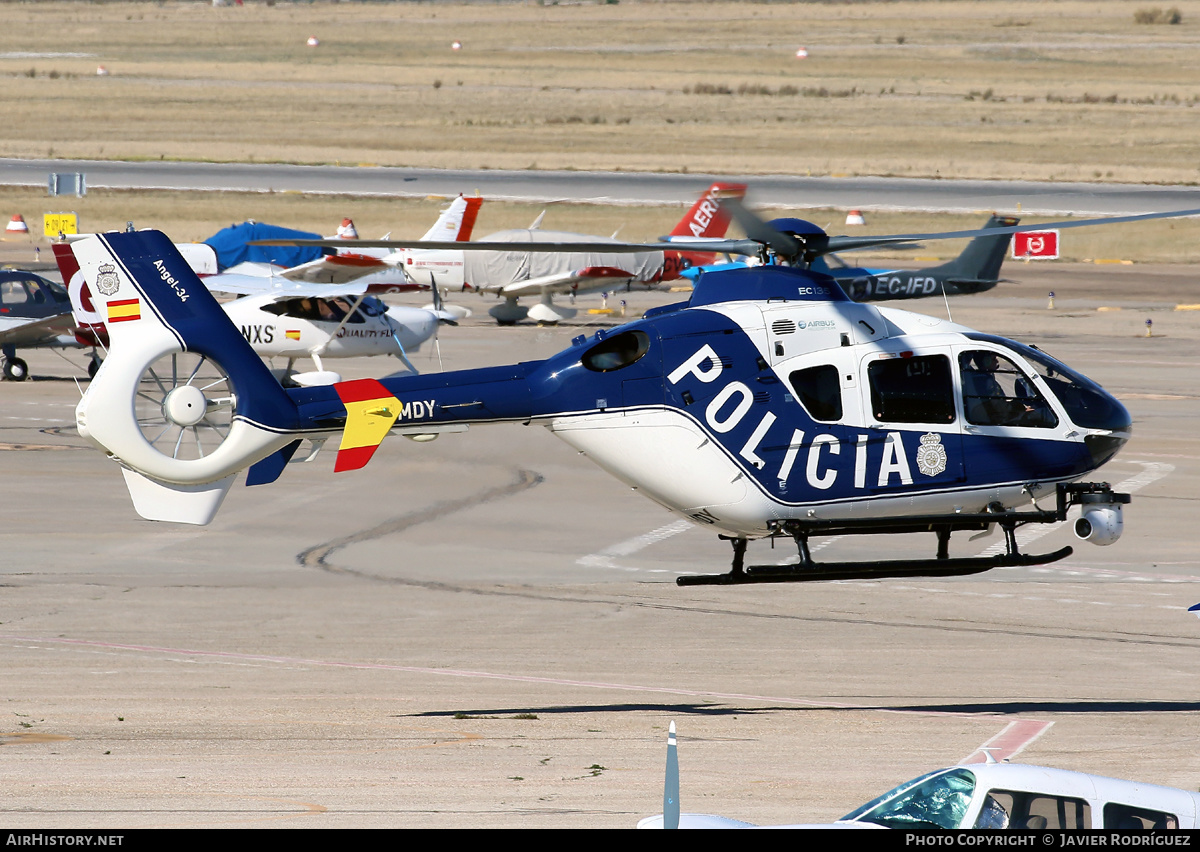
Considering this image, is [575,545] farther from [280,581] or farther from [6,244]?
[6,244]

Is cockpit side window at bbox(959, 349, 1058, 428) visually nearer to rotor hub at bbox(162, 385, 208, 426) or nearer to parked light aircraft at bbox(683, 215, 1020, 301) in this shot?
rotor hub at bbox(162, 385, 208, 426)

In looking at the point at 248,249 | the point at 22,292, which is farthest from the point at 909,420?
the point at 248,249

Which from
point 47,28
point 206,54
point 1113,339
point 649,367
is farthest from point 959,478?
point 47,28

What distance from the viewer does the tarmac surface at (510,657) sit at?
493 inches

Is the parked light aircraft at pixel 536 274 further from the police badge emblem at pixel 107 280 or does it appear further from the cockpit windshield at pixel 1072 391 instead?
the police badge emblem at pixel 107 280

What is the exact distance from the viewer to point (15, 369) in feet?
113

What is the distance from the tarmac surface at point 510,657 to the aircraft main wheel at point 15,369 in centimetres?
648

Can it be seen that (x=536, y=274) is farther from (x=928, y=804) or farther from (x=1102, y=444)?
(x=928, y=804)

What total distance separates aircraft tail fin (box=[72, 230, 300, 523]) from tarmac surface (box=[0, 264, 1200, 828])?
2343mm

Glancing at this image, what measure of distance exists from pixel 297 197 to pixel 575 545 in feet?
153

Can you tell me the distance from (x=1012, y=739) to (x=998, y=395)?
3198 millimetres

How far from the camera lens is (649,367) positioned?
14.3m

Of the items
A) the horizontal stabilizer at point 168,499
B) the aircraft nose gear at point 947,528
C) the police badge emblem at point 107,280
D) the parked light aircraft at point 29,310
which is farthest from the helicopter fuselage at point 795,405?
the parked light aircraft at point 29,310

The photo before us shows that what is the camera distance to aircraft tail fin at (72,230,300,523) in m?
13.5
